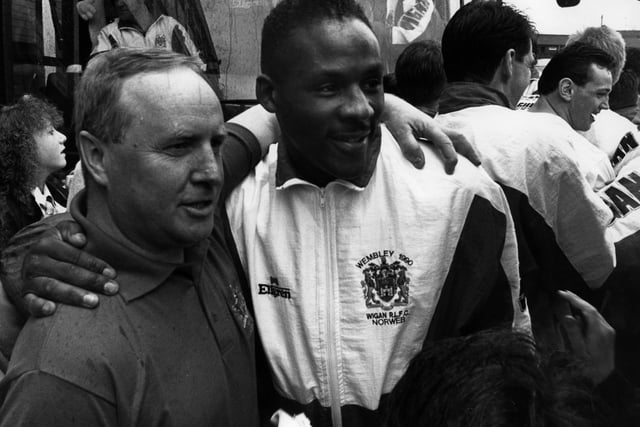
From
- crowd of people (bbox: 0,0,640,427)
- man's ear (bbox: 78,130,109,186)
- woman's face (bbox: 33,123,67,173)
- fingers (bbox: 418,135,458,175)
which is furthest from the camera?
woman's face (bbox: 33,123,67,173)

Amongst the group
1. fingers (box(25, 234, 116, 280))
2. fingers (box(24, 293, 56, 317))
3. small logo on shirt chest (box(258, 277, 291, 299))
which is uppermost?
fingers (box(25, 234, 116, 280))

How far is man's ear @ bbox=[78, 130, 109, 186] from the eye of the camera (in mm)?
1846

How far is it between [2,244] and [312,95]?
307 centimetres

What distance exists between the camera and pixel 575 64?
4484 mm

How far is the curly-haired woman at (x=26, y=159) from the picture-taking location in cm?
506

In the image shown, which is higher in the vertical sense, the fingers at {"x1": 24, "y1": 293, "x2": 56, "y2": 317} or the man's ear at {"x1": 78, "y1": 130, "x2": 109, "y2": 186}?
the man's ear at {"x1": 78, "y1": 130, "x2": 109, "y2": 186}

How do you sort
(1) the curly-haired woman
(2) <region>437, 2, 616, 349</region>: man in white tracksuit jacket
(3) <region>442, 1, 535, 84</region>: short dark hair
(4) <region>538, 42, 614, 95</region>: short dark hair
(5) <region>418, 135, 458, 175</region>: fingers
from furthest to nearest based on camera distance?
(1) the curly-haired woman
(4) <region>538, 42, 614, 95</region>: short dark hair
(3) <region>442, 1, 535, 84</region>: short dark hair
(2) <region>437, 2, 616, 349</region>: man in white tracksuit jacket
(5) <region>418, 135, 458, 175</region>: fingers

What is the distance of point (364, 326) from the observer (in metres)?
2.17

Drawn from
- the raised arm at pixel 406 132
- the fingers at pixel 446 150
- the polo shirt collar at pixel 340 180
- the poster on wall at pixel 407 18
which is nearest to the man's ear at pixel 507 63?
the raised arm at pixel 406 132

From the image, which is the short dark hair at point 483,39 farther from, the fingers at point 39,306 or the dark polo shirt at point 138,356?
the fingers at point 39,306

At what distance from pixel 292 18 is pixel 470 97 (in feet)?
3.67

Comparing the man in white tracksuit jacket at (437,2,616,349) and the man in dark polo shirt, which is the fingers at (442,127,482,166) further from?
the man in dark polo shirt

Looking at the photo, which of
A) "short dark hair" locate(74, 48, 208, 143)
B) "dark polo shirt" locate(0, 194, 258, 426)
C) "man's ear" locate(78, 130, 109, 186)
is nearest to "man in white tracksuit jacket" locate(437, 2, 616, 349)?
"dark polo shirt" locate(0, 194, 258, 426)

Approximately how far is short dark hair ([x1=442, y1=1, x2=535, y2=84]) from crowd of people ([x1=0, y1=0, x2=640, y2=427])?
0.17 feet
